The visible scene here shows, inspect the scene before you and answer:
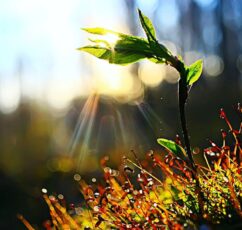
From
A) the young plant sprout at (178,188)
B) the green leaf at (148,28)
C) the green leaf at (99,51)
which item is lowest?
the young plant sprout at (178,188)

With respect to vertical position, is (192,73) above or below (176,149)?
above

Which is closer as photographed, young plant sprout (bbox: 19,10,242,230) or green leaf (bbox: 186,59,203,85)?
young plant sprout (bbox: 19,10,242,230)

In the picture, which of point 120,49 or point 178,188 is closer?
point 120,49

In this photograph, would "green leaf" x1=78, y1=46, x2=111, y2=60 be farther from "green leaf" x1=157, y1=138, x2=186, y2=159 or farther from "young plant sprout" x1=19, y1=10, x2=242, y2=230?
"green leaf" x1=157, y1=138, x2=186, y2=159

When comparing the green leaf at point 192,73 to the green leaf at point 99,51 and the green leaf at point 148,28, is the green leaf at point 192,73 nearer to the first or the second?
the green leaf at point 148,28

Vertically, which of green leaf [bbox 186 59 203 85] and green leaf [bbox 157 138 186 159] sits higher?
green leaf [bbox 186 59 203 85]

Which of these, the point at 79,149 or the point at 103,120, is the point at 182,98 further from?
the point at 103,120

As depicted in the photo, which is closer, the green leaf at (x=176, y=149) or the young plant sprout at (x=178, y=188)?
the young plant sprout at (x=178, y=188)

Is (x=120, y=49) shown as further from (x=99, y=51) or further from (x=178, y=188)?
(x=178, y=188)

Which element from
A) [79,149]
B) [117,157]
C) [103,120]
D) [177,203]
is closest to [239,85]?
[103,120]

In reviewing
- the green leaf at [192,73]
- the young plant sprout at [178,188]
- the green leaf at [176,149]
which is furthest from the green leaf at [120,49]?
the green leaf at [176,149]

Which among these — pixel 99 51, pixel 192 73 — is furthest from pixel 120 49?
pixel 192 73

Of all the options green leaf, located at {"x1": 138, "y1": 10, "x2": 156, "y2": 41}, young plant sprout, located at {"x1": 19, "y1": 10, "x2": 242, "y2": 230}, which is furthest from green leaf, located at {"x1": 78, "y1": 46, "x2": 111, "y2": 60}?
green leaf, located at {"x1": 138, "y1": 10, "x2": 156, "y2": 41}
